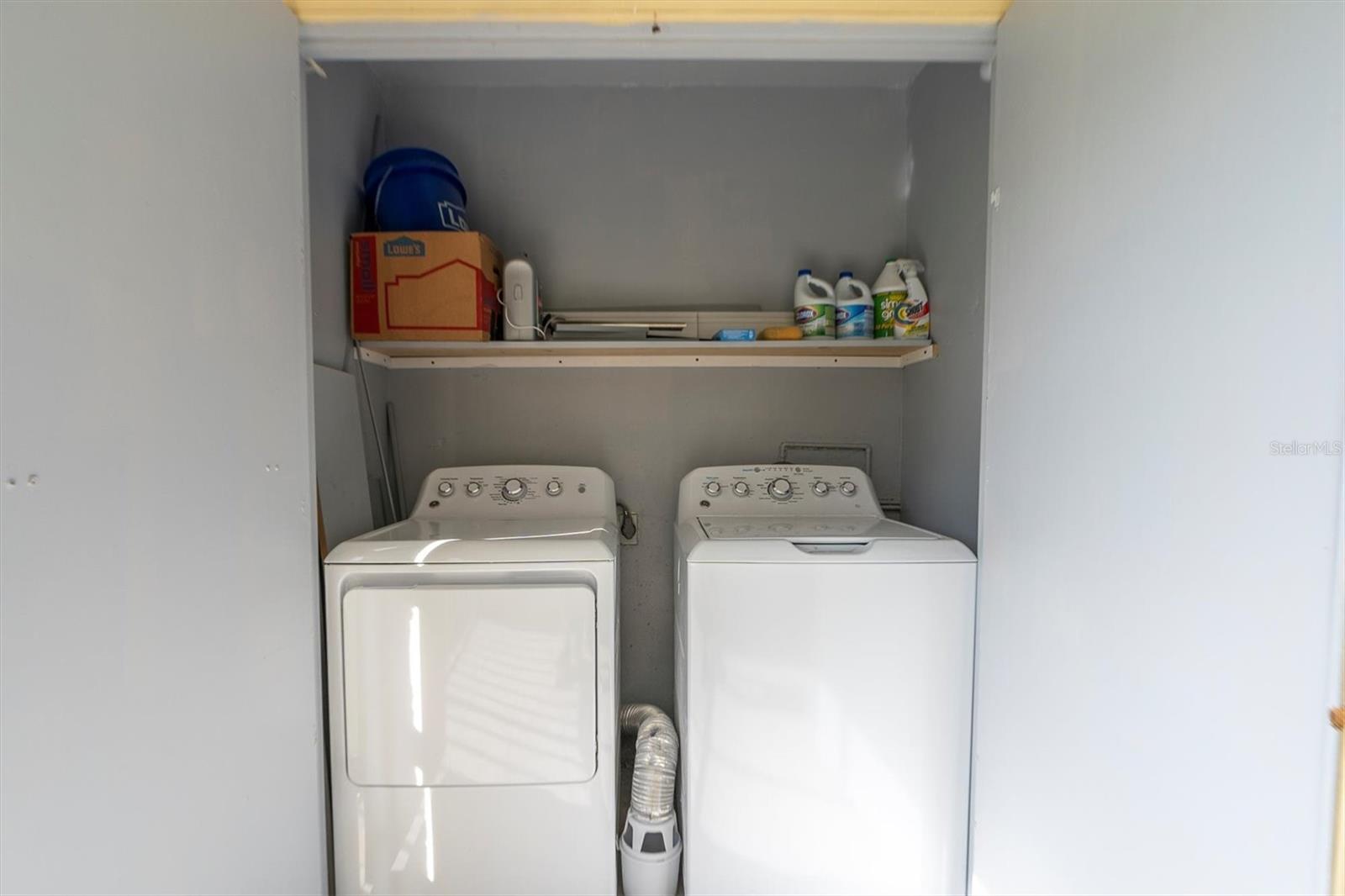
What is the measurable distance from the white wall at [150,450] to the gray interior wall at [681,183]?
96 centimetres

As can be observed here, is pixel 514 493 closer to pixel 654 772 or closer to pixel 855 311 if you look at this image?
pixel 654 772

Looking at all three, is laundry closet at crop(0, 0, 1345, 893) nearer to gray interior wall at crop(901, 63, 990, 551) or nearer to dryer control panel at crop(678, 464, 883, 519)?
gray interior wall at crop(901, 63, 990, 551)

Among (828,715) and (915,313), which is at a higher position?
(915,313)

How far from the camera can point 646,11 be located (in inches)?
50.5

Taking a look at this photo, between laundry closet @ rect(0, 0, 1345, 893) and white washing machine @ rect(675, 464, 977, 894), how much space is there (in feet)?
0.13

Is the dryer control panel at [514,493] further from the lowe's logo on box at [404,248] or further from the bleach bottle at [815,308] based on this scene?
the bleach bottle at [815,308]

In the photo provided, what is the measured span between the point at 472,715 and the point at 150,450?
0.88m

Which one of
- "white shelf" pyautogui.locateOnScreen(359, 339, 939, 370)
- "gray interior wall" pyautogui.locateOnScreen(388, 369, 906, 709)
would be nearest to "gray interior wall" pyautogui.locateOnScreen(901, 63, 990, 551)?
"white shelf" pyautogui.locateOnScreen(359, 339, 939, 370)

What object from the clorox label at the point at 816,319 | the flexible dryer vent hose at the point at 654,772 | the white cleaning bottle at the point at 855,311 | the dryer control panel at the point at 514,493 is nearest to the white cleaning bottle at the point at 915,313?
the white cleaning bottle at the point at 855,311

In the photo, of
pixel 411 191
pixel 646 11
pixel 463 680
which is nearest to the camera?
pixel 646 11

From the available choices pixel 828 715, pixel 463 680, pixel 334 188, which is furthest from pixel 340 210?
pixel 828 715

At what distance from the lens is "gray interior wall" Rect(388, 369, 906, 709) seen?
2.20m

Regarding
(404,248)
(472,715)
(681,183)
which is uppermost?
(681,183)
